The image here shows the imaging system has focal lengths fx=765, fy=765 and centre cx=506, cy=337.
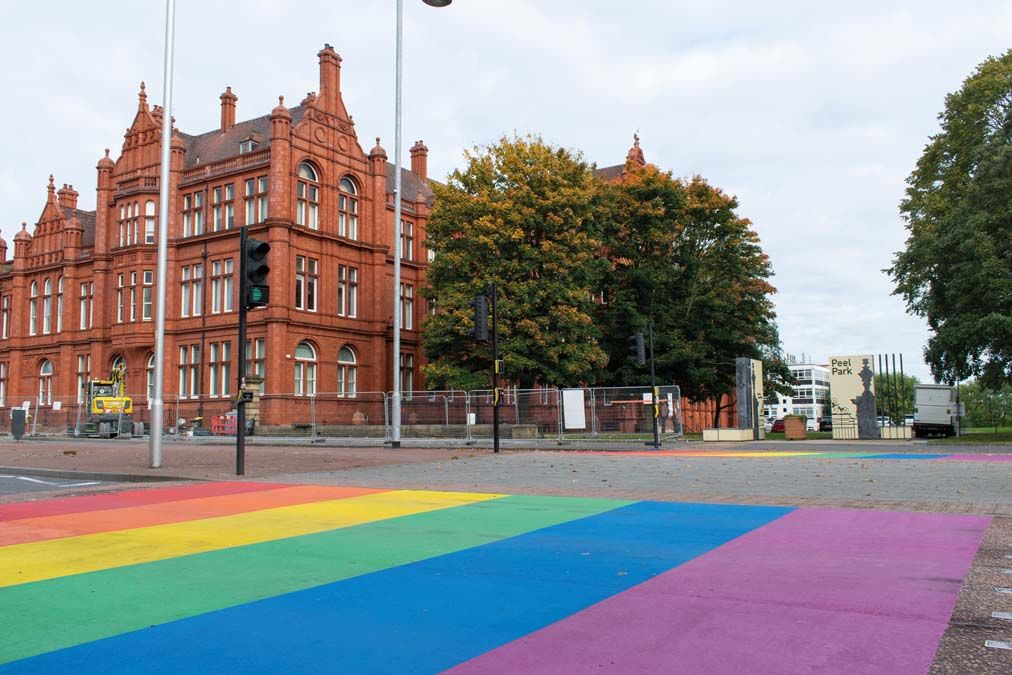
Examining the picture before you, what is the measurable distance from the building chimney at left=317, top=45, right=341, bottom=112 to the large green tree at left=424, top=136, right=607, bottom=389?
12.2 m

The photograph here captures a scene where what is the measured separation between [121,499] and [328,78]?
41052 millimetres

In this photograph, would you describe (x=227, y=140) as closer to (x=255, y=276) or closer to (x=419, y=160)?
(x=419, y=160)

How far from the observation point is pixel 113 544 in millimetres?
7051

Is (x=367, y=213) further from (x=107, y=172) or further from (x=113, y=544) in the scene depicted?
(x=113, y=544)

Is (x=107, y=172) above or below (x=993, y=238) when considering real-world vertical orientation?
above

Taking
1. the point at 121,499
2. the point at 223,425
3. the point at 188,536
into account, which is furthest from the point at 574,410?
the point at 188,536

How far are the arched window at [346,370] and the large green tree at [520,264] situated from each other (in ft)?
29.8

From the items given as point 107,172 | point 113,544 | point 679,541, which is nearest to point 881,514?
point 679,541

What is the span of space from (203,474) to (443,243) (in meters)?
25.7

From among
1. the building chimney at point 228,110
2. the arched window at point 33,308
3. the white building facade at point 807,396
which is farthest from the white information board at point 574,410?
the white building facade at point 807,396

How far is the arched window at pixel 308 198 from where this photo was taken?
4450 centimetres

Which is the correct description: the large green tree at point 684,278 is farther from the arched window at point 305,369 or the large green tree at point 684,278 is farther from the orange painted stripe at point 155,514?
the orange painted stripe at point 155,514

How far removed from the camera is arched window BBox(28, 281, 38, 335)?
56.2m

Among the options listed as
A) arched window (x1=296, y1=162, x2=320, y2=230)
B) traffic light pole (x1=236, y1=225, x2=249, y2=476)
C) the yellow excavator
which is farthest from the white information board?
the yellow excavator
